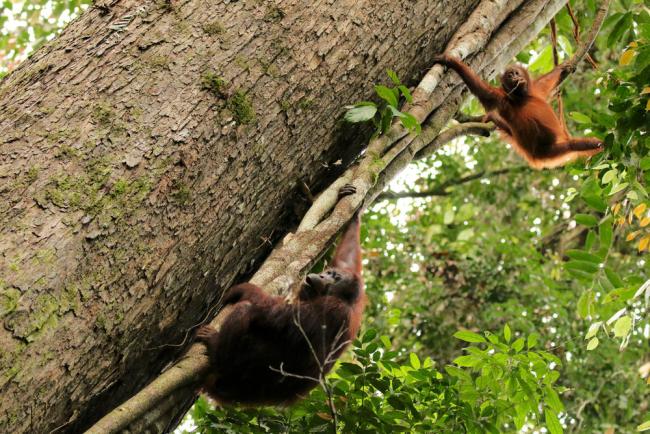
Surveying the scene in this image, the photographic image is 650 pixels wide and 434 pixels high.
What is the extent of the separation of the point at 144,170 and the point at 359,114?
3.93ft

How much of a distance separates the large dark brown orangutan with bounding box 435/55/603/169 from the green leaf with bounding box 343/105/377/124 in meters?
2.50

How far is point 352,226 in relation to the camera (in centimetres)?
405

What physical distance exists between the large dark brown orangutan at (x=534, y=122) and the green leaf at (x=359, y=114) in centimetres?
250

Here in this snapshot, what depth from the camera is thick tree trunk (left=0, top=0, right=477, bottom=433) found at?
90.8 inches

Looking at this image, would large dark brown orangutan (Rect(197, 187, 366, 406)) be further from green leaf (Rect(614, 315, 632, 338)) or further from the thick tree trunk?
green leaf (Rect(614, 315, 632, 338))

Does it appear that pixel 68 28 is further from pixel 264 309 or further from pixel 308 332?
pixel 308 332

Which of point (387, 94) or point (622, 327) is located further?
point (387, 94)

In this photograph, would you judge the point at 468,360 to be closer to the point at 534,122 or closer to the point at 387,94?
the point at 387,94

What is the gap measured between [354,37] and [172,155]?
128 cm

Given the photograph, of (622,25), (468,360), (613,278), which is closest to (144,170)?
(468,360)

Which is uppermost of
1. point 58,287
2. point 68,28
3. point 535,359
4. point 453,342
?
point 68,28

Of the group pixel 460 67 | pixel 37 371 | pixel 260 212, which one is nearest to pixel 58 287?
pixel 37 371

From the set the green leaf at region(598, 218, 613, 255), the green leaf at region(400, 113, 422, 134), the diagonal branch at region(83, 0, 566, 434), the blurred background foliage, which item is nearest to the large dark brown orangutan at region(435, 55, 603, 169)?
the blurred background foliage

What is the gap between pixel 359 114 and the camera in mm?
3445
